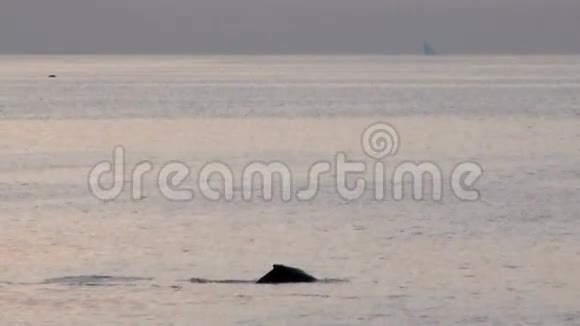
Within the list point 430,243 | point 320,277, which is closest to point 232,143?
point 430,243

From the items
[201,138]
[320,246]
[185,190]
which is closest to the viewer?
[320,246]

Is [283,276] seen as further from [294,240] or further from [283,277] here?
[294,240]

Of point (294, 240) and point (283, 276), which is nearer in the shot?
point (283, 276)

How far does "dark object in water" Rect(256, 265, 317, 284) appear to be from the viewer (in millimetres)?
34531

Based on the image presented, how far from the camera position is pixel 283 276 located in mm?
34594

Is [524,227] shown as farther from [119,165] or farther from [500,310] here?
[119,165]

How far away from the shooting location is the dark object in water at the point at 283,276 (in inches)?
1359

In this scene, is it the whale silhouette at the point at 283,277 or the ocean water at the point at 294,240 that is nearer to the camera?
the ocean water at the point at 294,240

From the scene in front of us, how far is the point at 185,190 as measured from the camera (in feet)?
192

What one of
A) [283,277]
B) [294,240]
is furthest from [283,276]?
[294,240]

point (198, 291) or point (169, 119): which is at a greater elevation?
point (169, 119)

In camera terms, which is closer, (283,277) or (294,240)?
(283,277)

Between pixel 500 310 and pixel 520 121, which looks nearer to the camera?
pixel 500 310

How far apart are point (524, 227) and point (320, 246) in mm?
7317
